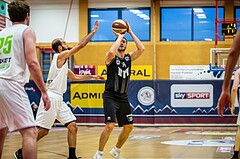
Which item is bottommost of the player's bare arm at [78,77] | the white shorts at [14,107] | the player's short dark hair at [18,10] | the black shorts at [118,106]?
the black shorts at [118,106]

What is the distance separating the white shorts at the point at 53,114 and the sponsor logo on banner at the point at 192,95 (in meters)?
11.0

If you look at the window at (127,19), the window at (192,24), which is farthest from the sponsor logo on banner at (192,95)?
the window at (127,19)

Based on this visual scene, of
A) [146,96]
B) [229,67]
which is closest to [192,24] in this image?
[146,96]

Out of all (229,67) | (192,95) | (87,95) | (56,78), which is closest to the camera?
(229,67)

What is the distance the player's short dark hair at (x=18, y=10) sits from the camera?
518 cm

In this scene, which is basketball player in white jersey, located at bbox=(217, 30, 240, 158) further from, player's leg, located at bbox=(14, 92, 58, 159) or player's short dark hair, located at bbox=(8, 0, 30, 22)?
player's leg, located at bbox=(14, 92, 58, 159)

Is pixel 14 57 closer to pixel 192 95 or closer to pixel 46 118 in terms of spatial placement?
pixel 46 118

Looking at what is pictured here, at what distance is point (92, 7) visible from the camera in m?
26.0

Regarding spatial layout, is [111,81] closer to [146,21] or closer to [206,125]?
[206,125]

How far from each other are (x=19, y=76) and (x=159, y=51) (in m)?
20.4

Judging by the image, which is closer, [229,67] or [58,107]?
[229,67]

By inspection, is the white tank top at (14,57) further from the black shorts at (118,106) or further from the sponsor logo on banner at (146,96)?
the sponsor logo on banner at (146,96)

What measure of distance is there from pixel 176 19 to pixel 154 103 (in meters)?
7.79

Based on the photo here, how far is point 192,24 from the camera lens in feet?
82.7
